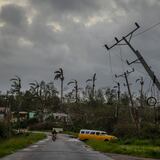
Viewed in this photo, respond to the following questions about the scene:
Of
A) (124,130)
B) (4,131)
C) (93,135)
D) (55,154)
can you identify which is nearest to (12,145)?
(55,154)

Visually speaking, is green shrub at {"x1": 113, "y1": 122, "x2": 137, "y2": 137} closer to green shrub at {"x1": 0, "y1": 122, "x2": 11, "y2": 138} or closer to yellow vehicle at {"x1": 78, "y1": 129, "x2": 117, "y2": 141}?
yellow vehicle at {"x1": 78, "y1": 129, "x2": 117, "y2": 141}

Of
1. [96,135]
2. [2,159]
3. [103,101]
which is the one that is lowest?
[2,159]

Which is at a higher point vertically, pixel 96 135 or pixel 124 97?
pixel 124 97

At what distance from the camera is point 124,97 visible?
138 meters

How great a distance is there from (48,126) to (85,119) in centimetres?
1140

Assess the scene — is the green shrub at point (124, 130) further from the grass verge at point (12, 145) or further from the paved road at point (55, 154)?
the paved road at point (55, 154)

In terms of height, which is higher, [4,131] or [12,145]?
[4,131]

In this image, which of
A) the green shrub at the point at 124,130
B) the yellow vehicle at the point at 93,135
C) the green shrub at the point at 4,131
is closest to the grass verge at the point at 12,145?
the green shrub at the point at 4,131

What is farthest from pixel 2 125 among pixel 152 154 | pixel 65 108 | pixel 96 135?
pixel 65 108

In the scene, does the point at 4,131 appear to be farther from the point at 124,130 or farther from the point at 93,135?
the point at 124,130

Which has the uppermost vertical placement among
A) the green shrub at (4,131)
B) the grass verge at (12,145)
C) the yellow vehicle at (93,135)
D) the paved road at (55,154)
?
the green shrub at (4,131)

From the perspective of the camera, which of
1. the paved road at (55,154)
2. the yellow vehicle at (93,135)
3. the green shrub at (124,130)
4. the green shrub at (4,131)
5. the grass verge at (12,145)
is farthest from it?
the green shrub at (124,130)

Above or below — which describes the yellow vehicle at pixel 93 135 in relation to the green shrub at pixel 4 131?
below

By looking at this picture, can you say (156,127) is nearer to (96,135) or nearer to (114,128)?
(96,135)
